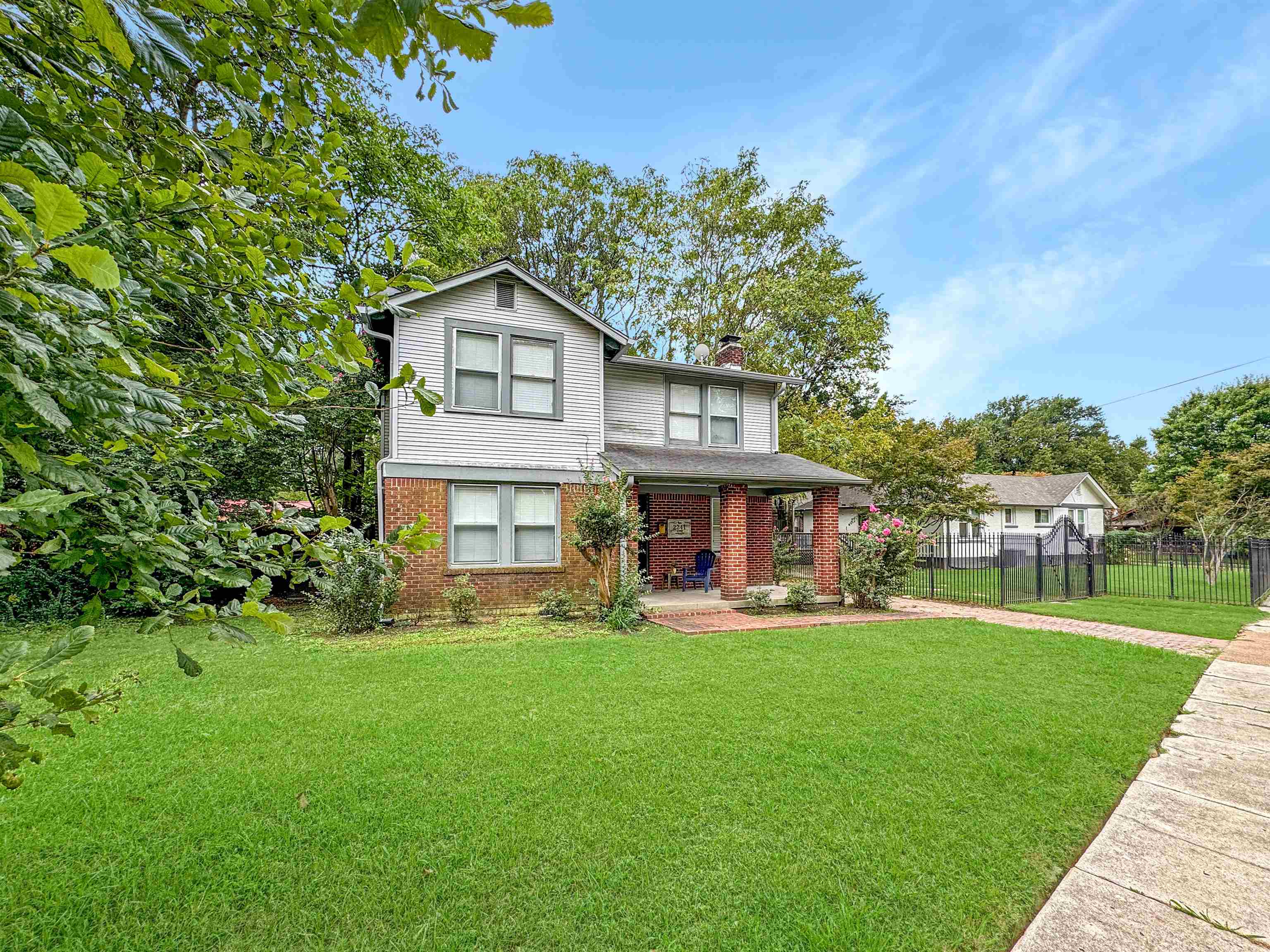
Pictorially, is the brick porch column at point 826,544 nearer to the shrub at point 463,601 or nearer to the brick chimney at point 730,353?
the brick chimney at point 730,353

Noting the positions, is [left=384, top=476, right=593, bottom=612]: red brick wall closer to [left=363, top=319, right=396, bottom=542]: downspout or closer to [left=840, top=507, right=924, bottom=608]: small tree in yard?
[left=363, top=319, right=396, bottom=542]: downspout

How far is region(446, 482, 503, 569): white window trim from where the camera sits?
10.9m

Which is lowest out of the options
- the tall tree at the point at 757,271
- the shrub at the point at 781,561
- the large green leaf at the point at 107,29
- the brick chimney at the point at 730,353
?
the shrub at the point at 781,561

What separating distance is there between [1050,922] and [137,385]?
3.96 m

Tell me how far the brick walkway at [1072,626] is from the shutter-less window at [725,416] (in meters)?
5.45

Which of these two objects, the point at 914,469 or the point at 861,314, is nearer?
the point at 914,469

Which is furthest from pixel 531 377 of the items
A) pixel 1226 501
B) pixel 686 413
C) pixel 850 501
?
pixel 850 501

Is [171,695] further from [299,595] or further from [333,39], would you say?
[299,595]

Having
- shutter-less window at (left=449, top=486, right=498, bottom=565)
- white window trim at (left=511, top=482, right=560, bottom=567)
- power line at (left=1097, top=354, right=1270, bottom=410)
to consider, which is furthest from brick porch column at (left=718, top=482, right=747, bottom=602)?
power line at (left=1097, top=354, right=1270, bottom=410)

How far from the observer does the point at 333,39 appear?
159 centimetres

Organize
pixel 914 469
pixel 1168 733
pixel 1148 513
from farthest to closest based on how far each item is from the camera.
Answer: pixel 1148 513 < pixel 914 469 < pixel 1168 733

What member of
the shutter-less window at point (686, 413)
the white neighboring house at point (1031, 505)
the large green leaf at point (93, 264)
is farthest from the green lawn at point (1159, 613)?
the white neighboring house at point (1031, 505)

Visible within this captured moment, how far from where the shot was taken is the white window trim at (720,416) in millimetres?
14086

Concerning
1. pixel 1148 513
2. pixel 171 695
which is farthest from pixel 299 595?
pixel 1148 513
